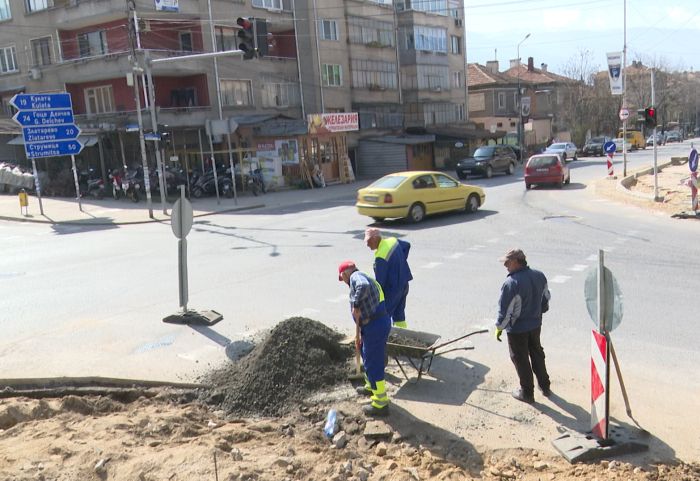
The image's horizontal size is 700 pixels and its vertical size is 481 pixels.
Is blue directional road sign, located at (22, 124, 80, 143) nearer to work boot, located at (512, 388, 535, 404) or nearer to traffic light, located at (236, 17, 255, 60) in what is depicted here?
traffic light, located at (236, 17, 255, 60)

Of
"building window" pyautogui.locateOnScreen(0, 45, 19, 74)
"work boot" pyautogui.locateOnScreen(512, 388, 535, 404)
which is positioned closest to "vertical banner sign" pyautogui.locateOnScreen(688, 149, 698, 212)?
"work boot" pyautogui.locateOnScreen(512, 388, 535, 404)

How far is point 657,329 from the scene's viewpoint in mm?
8016

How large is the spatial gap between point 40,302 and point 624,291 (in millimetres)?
9577

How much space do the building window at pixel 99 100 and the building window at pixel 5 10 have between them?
8.28m

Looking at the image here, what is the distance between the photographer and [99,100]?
37250mm

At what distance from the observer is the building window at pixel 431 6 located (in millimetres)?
49000

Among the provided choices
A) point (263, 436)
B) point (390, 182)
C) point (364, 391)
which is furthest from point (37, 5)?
point (263, 436)

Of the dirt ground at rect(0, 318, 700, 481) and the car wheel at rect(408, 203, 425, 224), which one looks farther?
the car wheel at rect(408, 203, 425, 224)

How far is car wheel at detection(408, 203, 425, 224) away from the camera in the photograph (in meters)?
18.7

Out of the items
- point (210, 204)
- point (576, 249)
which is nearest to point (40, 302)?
point (576, 249)

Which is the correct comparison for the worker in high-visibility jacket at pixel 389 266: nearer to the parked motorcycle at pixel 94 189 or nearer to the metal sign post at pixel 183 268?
the metal sign post at pixel 183 268

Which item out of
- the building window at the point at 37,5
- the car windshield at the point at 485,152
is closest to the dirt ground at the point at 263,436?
the car windshield at the point at 485,152

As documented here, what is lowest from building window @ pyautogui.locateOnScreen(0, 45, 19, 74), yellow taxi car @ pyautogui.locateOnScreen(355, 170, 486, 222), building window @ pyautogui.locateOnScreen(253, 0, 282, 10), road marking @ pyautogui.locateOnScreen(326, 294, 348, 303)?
road marking @ pyautogui.locateOnScreen(326, 294, 348, 303)

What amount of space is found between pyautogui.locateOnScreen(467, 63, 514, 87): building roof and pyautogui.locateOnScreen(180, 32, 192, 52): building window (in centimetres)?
3710
